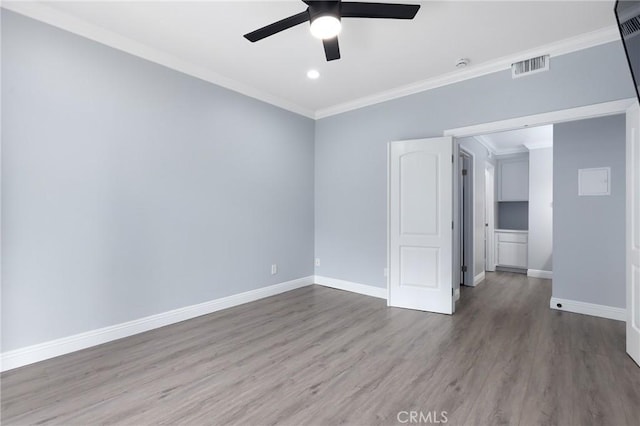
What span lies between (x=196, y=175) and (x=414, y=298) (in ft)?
10.3

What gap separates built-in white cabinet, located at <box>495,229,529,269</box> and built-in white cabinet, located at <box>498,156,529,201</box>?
0.93 m

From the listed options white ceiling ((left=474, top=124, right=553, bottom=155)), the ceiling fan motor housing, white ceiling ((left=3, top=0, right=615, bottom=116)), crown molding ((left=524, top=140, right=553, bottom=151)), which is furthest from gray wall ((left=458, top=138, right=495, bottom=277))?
the ceiling fan motor housing

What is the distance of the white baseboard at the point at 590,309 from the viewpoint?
3473mm

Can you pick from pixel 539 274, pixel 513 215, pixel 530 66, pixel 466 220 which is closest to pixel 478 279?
pixel 466 220

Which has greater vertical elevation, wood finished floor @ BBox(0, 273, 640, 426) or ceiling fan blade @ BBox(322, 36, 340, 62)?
ceiling fan blade @ BBox(322, 36, 340, 62)

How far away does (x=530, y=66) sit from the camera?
10.3ft

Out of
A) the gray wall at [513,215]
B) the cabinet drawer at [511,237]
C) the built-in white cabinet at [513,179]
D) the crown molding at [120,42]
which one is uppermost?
the crown molding at [120,42]

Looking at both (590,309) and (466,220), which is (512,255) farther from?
(590,309)

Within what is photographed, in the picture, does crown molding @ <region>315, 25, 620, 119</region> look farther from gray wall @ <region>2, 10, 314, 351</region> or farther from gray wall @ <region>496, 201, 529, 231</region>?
gray wall @ <region>496, 201, 529, 231</region>

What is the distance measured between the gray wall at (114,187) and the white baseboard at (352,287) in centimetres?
119

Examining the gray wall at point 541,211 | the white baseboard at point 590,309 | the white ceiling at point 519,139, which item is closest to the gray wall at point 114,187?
the white baseboard at point 590,309

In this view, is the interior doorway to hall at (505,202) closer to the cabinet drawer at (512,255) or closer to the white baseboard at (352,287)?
the cabinet drawer at (512,255)

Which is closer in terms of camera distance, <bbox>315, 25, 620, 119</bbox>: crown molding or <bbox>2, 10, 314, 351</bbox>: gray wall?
<bbox>2, 10, 314, 351</bbox>: gray wall

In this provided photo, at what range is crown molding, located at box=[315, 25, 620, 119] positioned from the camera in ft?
9.16
